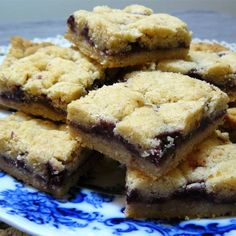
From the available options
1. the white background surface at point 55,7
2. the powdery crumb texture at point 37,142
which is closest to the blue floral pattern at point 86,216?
the powdery crumb texture at point 37,142

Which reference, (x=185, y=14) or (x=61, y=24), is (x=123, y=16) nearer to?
(x=61, y=24)

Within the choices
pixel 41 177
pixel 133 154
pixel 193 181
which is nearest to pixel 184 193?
pixel 193 181

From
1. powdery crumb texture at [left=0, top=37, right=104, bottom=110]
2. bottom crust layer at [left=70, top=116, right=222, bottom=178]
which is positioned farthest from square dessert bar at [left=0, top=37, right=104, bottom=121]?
bottom crust layer at [left=70, top=116, right=222, bottom=178]

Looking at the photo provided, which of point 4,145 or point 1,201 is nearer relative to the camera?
point 1,201

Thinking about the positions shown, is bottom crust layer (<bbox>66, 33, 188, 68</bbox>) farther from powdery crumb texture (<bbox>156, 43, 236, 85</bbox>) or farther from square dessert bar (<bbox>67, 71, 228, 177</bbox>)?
square dessert bar (<bbox>67, 71, 228, 177</bbox>)

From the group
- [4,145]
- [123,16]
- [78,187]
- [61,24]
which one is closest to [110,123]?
[78,187]
